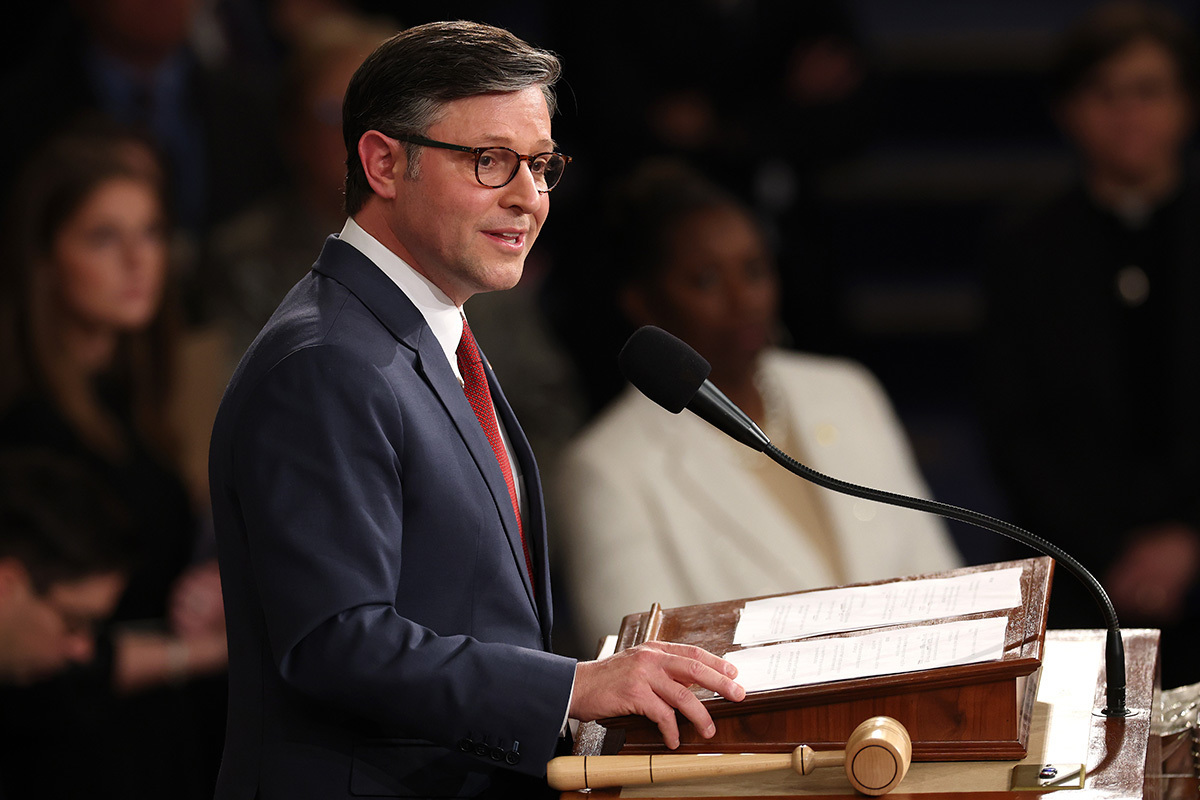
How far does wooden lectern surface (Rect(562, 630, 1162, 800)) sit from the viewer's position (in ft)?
3.82

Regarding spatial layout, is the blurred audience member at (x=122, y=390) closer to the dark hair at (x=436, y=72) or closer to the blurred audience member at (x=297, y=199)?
the blurred audience member at (x=297, y=199)

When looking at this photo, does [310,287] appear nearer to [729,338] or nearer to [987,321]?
[729,338]

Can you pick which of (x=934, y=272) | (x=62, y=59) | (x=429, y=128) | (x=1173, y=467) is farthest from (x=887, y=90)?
(x=429, y=128)

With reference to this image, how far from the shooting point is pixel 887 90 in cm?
413

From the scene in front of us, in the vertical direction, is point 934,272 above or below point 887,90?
below

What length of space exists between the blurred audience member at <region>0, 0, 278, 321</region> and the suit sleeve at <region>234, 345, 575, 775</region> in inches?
86.6

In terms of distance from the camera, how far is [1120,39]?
11.8 feet

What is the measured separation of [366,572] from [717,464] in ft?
5.45

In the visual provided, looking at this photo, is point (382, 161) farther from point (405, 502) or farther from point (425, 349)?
point (405, 502)

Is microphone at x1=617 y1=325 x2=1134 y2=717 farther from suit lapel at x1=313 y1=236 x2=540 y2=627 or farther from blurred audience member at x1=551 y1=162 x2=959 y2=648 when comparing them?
blurred audience member at x1=551 y1=162 x2=959 y2=648

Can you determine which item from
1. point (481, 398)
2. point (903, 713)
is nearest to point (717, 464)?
point (481, 398)

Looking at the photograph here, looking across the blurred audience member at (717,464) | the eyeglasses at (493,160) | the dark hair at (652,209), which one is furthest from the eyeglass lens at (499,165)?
the dark hair at (652,209)

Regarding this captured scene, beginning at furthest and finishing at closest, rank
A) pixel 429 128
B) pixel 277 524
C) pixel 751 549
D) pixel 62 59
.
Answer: pixel 62 59, pixel 751 549, pixel 429 128, pixel 277 524

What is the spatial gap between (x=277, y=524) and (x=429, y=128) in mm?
388
